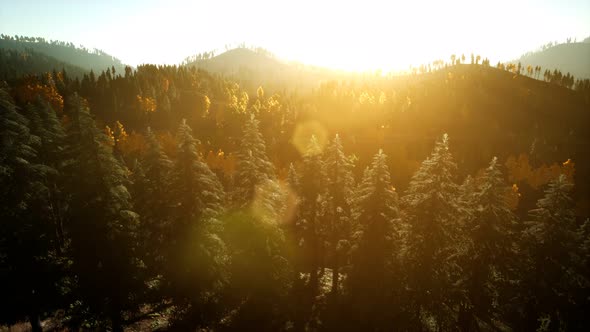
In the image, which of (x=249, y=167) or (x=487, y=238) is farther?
(x=249, y=167)

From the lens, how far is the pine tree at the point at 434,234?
1881cm

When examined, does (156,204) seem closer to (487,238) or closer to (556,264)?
(487,238)

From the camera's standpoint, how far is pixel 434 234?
747 inches

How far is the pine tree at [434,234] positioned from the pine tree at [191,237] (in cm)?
1195

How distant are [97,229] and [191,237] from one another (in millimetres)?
4883

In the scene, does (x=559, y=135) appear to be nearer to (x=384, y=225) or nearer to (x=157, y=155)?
(x=384, y=225)

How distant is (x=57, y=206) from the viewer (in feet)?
104

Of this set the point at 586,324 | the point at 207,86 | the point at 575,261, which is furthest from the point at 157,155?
the point at 207,86

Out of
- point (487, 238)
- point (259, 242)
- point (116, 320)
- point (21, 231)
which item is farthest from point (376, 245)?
point (21, 231)

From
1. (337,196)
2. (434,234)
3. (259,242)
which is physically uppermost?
(434,234)

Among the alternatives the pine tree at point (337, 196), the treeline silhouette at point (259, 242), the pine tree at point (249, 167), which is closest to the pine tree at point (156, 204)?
the treeline silhouette at point (259, 242)

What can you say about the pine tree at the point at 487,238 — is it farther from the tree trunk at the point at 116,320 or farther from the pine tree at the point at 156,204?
the tree trunk at the point at 116,320

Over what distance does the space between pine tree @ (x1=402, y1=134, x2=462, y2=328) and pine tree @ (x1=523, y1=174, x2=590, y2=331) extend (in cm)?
586

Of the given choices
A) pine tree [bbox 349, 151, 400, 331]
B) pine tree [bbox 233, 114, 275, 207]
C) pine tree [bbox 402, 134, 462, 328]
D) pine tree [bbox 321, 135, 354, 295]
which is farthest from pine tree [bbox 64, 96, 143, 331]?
pine tree [bbox 402, 134, 462, 328]
